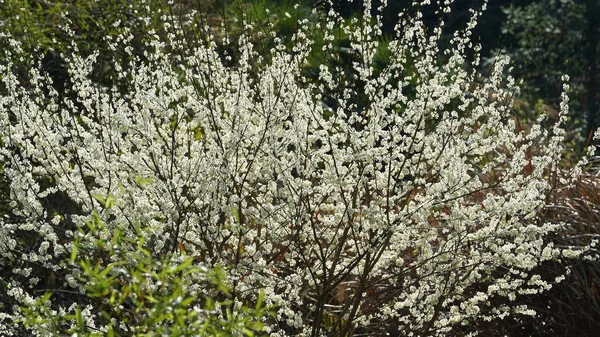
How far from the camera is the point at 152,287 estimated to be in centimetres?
434

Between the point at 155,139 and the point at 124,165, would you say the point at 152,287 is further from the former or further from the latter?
the point at 155,139

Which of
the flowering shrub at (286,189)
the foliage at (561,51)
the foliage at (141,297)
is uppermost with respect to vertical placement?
the foliage at (561,51)

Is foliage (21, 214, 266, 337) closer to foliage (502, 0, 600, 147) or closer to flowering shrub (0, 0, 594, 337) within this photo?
flowering shrub (0, 0, 594, 337)

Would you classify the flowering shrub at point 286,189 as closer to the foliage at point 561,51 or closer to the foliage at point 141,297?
the foliage at point 141,297

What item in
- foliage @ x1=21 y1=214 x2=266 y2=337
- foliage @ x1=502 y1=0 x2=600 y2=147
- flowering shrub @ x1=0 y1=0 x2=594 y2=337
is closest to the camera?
foliage @ x1=21 y1=214 x2=266 y2=337

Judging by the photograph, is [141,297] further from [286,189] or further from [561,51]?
[561,51]

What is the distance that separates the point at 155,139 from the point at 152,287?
5.00 ft

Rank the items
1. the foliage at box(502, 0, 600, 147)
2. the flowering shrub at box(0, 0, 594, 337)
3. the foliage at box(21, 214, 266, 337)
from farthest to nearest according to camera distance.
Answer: the foliage at box(502, 0, 600, 147) < the flowering shrub at box(0, 0, 594, 337) < the foliage at box(21, 214, 266, 337)

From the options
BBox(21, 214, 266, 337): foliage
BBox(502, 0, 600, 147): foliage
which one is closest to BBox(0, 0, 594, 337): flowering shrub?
BBox(21, 214, 266, 337): foliage

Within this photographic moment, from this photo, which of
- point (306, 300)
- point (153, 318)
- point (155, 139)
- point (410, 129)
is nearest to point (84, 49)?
point (155, 139)

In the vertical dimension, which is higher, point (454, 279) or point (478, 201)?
point (478, 201)

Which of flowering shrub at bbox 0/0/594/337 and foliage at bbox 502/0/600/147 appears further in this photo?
foliage at bbox 502/0/600/147

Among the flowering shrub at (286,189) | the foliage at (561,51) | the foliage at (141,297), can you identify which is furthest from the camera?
the foliage at (561,51)

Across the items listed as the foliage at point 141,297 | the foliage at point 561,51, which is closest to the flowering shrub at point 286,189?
the foliage at point 141,297
